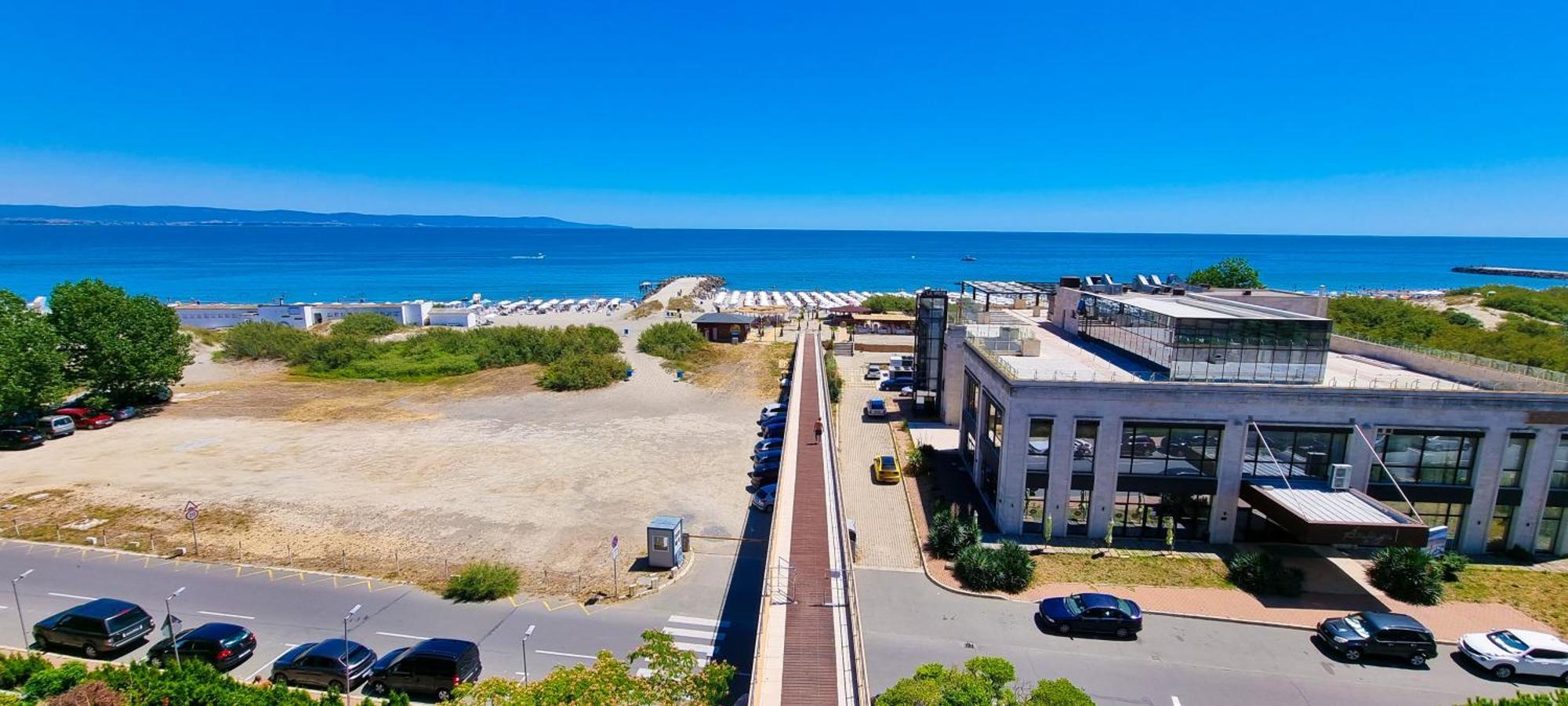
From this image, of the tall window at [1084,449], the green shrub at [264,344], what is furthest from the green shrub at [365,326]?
the tall window at [1084,449]

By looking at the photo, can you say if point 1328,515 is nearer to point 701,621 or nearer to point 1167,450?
point 1167,450

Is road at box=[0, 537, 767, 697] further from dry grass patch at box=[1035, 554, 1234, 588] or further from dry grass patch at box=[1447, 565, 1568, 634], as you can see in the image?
dry grass patch at box=[1447, 565, 1568, 634]

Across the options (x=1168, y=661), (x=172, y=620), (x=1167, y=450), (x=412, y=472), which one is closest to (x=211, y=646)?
(x=172, y=620)

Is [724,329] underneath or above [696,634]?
above

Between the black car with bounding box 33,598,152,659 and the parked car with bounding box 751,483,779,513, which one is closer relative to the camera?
the black car with bounding box 33,598,152,659

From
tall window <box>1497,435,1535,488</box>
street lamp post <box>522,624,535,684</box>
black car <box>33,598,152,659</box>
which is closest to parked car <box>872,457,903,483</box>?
street lamp post <box>522,624,535,684</box>

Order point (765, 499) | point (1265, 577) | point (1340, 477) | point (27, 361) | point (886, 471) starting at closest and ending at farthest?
point (1265, 577) < point (1340, 477) < point (765, 499) < point (886, 471) < point (27, 361)

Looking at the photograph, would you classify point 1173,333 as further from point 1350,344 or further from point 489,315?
point 489,315
